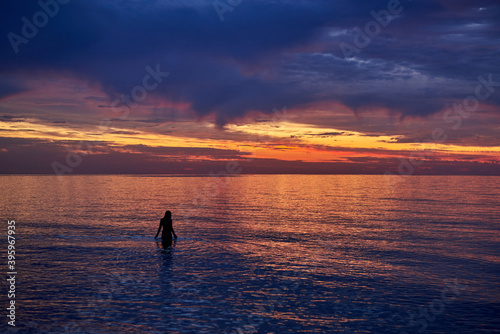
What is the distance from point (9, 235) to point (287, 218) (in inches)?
1248

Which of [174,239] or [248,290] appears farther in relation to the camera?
[174,239]

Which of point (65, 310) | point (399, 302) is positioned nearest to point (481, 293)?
point (399, 302)

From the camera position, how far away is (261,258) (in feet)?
84.5

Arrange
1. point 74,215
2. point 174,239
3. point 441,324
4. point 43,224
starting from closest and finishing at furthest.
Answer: point 441,324
point 174,239
point 43,224
point 74,215

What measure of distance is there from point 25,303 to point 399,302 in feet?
53.7

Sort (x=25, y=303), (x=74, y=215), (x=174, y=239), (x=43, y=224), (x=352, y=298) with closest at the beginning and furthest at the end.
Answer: (x=25, y=303)
(x=352, y=298)
(x=174, y=239)
(x=43, y=224)
(x=74, y=215)

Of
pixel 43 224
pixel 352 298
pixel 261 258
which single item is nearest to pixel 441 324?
pixel 352 298

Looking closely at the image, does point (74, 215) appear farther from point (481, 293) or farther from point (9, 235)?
point (481, 293)

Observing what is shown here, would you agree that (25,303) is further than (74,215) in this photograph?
No

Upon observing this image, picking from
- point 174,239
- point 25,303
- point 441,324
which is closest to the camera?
point 441,324

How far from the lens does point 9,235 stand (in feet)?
108

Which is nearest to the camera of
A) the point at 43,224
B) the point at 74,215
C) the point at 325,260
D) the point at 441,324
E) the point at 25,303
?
the point at 441,324

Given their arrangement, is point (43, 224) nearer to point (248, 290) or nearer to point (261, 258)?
point (261, 258)

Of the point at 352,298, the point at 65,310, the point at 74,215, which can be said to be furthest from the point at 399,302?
the point at 74,215
